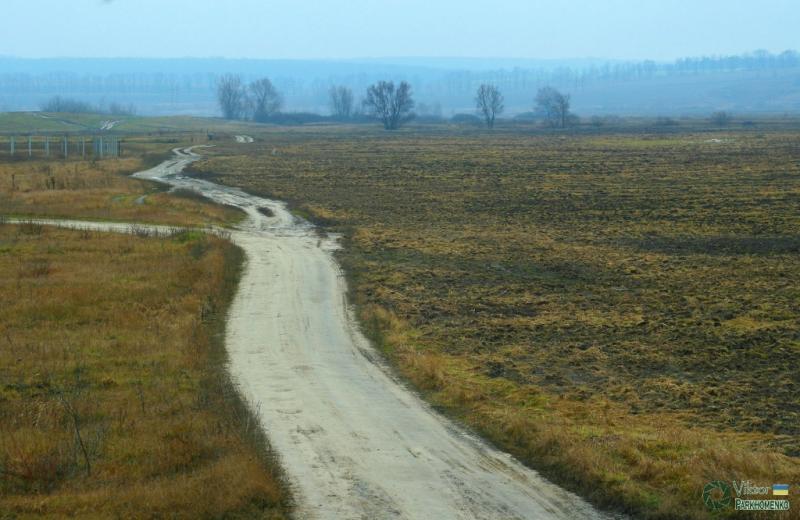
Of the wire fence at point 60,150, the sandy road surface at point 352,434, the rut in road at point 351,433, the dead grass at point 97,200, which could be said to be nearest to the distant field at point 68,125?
the wire fence at point 60,150

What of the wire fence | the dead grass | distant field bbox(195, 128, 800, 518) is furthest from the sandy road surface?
the wire fence

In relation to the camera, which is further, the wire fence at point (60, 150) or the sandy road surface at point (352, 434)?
Answer: the wire fence at point (60, 150)

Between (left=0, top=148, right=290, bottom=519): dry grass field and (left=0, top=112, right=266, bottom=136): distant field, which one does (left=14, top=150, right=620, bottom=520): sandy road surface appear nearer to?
(left=0, top=148, right=290, bottom=519): dry grass field

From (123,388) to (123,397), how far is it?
0.74 m

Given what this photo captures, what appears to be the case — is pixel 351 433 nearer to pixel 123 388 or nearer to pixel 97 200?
pixel 123 388

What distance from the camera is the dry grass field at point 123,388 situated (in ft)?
39.4

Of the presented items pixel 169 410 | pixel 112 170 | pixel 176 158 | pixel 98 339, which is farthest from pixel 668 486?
pixel 176 158

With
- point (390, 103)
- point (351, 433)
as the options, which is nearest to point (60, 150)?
point (390, 103)

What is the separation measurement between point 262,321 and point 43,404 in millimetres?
8904

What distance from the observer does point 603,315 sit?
25.8m

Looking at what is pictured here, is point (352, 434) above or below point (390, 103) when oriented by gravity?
below

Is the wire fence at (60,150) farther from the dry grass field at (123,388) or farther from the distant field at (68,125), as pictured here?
the dry grass field at (123,388)

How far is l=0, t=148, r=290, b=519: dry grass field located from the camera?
39.4 ft

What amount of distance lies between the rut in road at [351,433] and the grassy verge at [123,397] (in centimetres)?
65
